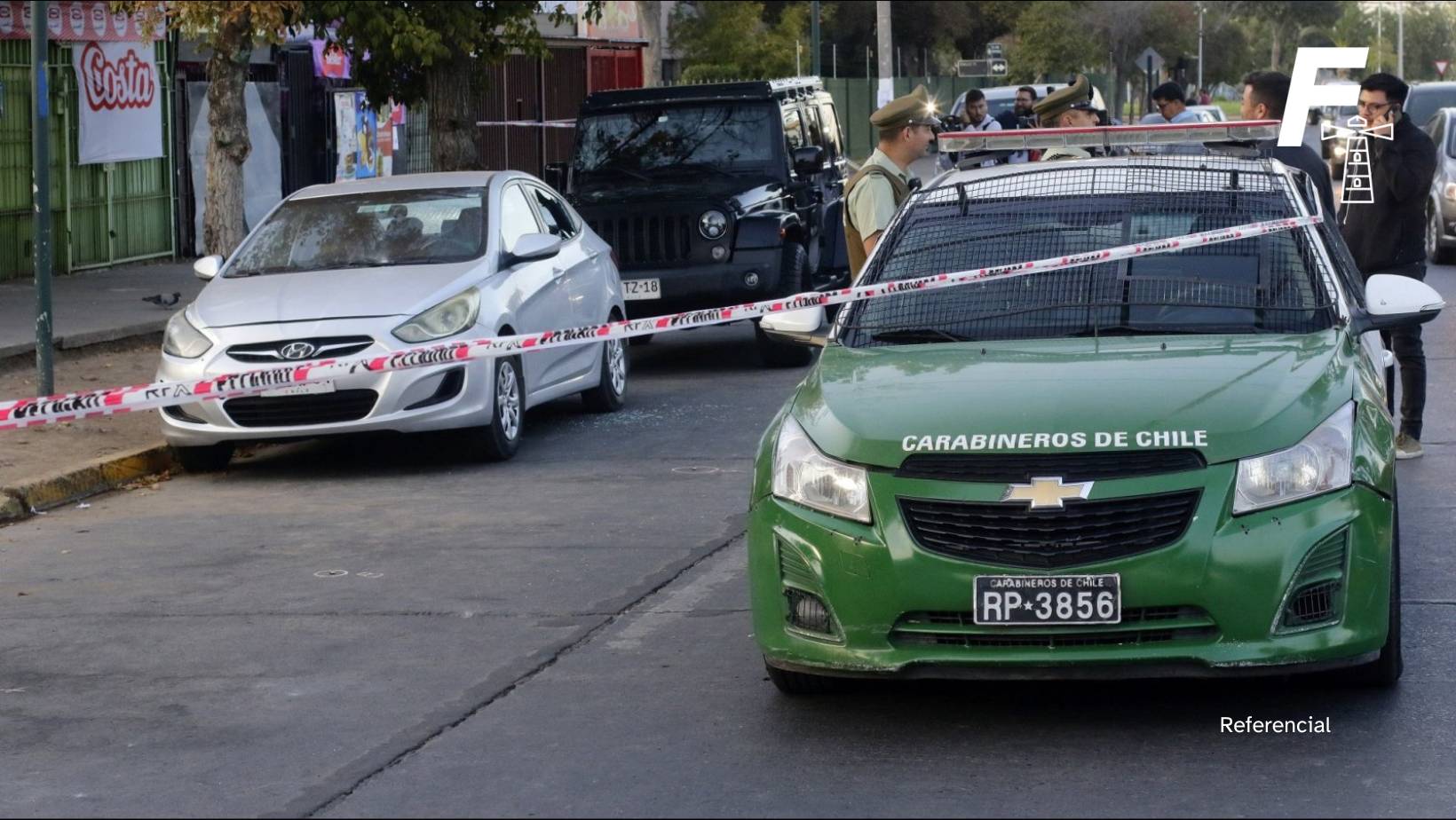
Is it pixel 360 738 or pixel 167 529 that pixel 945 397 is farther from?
pixel 167 529

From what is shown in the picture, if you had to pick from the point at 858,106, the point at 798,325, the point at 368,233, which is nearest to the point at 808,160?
the point at 368,233

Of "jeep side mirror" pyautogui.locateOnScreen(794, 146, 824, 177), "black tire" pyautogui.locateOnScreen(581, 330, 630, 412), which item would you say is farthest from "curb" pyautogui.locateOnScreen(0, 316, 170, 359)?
"jeep side mirror" pyautogui.locateOnScreen(794, 146, 824, 177)

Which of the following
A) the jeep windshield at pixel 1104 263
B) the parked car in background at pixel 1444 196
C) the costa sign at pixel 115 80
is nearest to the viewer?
the jeep windshield at pixel 1104 263

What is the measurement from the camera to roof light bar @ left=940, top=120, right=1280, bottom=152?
29.6ft

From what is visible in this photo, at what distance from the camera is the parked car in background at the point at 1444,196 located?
Answer: 2167cm

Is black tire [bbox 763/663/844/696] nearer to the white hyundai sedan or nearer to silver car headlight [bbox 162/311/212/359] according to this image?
the white hyundai sedan

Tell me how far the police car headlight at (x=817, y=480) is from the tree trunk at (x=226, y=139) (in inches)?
453

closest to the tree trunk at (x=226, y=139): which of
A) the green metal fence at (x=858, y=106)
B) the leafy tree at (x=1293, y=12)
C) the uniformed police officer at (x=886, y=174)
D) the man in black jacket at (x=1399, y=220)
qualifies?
the uniformed police officer at (x=886, y=174)

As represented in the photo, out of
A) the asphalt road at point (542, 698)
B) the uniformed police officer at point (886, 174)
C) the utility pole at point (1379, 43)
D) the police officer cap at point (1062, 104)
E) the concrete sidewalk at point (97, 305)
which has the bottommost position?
the asphalt road at point (542, 698)

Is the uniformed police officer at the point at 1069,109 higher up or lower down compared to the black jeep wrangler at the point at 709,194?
higher up

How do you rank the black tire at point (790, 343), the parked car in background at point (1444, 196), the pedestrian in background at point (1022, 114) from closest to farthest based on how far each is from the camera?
1. the black tire at point (790, 343)
2. the pedestrian in background at point (1022, 114)
3. the parked car in background at point (1444, 196)

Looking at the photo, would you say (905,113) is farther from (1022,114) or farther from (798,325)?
(1022,114)

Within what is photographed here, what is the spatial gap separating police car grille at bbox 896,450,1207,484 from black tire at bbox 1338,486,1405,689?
723 millimetres

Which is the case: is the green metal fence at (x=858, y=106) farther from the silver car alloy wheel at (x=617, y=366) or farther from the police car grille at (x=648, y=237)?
the silver car alloy wheel at (x=617, y=366)
